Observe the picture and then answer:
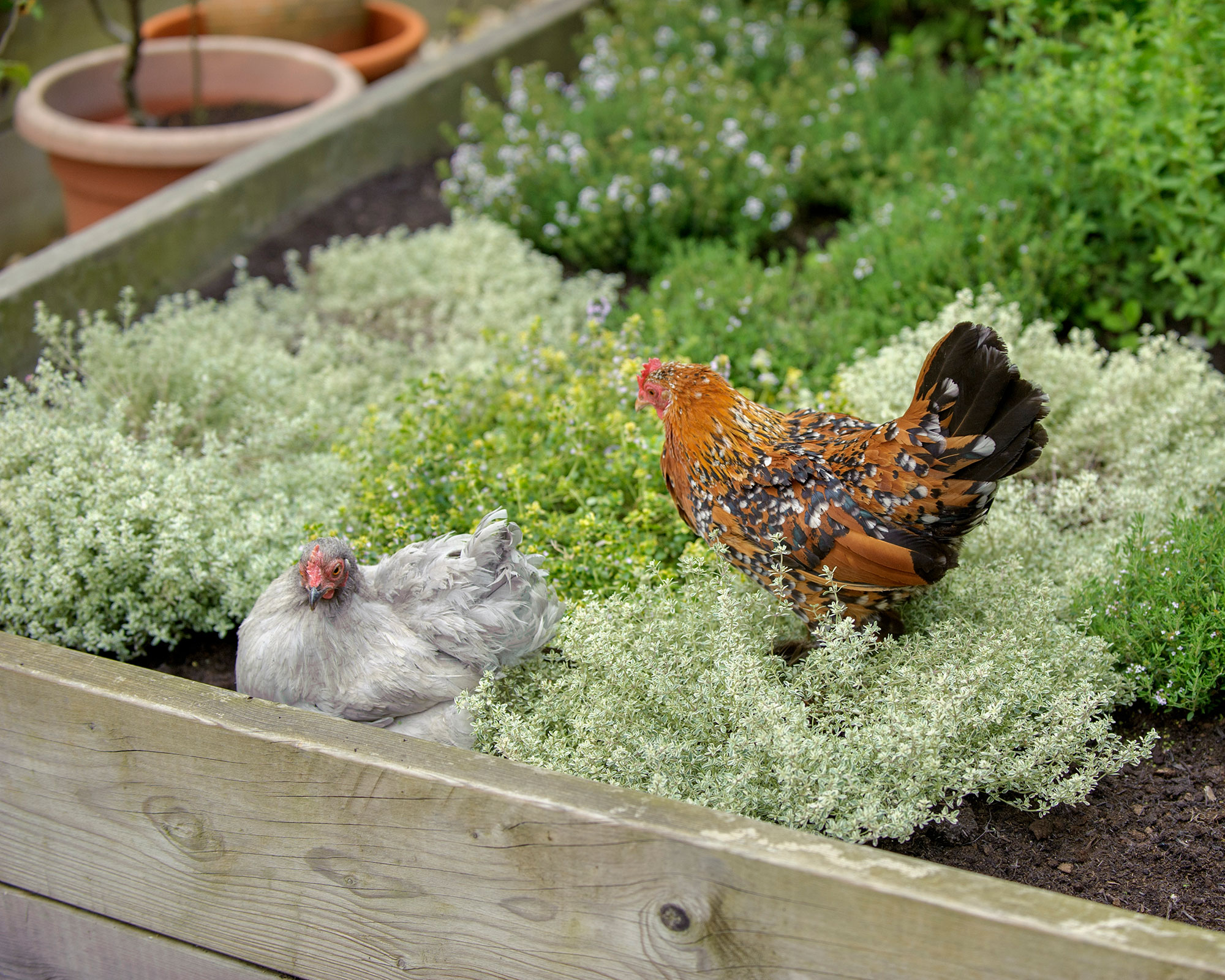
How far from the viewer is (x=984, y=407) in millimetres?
1984

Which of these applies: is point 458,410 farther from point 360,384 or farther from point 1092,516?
point 1092,516

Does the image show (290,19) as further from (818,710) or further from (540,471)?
(818,710)

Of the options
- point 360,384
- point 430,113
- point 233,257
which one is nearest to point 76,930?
point 360,384

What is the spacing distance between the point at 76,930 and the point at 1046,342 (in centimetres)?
301

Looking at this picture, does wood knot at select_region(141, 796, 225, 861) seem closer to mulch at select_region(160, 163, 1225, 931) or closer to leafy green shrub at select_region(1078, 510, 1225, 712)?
mulch at select_region(160, 163, 1225, 931)

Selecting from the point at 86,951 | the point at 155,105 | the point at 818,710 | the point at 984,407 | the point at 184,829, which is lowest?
the point at 86,951

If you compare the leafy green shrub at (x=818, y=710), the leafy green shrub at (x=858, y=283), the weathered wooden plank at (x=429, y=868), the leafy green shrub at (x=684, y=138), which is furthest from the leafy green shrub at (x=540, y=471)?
the leafy green shrub at (x=684, y=138)

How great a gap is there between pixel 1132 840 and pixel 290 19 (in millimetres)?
6027

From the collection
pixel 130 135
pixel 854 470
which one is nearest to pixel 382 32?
pixel 130 135

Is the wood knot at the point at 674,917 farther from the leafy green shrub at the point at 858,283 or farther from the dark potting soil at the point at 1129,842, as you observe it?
the leafy green shrub at the point at 858,283

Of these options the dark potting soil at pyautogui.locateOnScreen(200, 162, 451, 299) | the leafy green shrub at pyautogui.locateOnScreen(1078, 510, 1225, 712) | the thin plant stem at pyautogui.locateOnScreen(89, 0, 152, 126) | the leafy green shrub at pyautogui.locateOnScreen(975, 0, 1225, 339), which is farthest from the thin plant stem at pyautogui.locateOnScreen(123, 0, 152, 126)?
the leafy green shrub at pyautogui.locateOnScreen(1078, 510, 1225, 712)

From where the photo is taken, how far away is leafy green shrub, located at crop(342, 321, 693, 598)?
2.65 meters

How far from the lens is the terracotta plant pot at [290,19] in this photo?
5.98 m

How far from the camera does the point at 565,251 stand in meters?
4.37
